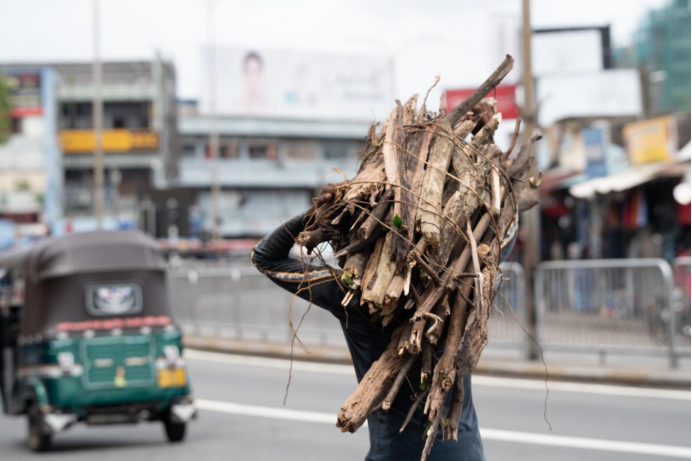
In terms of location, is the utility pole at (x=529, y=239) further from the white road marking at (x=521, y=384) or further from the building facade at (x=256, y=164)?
the building facade at (x=256, y=164)

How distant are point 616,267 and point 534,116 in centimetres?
265

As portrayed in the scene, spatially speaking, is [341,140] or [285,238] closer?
[285,238]

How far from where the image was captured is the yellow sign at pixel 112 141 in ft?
214

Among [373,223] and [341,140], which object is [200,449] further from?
[341,140]

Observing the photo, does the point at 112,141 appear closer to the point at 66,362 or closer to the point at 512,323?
the point at 512,323

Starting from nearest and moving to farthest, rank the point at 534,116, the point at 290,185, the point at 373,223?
1. the point at 373,223
2. the point at 534,116
3. the point at 290,185

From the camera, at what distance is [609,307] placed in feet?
48.1

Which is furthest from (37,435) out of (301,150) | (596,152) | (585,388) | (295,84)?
(301,150)

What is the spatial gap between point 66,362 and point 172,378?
3.54ft

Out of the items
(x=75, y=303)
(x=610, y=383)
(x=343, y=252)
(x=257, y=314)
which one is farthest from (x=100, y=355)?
(x=257, y=314)

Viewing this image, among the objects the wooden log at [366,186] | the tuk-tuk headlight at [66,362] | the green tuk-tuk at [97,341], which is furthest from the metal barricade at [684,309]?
the wooden log at [366,186]

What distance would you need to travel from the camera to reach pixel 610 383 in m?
14.0

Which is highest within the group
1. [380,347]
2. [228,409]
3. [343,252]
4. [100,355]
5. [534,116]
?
[534,116]

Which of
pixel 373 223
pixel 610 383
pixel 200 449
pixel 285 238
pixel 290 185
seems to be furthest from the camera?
pixel 290 185
